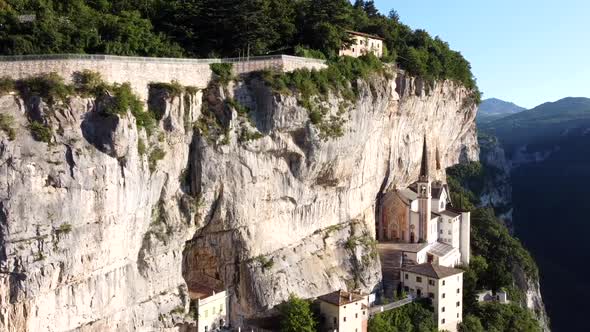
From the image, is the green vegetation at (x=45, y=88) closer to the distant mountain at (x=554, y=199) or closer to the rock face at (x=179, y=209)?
the rock face at (x=179, y=209)

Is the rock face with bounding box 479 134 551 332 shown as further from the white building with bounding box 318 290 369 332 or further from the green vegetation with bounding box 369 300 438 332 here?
the white building with bounding box 318 290 369 332

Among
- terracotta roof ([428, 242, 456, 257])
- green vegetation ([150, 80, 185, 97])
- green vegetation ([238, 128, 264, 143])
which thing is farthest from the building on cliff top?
green vegetation ([150, 80, 185, 97])

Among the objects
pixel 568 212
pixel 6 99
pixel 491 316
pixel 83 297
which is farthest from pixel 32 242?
pixel 568 212

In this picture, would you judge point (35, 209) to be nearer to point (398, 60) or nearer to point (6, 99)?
point (6, 99)

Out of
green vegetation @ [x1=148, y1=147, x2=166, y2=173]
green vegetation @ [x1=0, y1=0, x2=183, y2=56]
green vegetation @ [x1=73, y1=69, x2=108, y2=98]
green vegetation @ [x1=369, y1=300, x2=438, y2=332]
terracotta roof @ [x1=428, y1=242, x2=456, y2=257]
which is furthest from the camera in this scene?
terracotta roof @ [x1=428, y1=242, x2=456, y2=257]

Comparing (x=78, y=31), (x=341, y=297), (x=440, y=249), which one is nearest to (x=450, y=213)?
(x=440, y=249)

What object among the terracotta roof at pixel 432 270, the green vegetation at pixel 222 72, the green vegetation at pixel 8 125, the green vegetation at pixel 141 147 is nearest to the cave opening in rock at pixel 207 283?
the green vegetation at pixel 141 147
